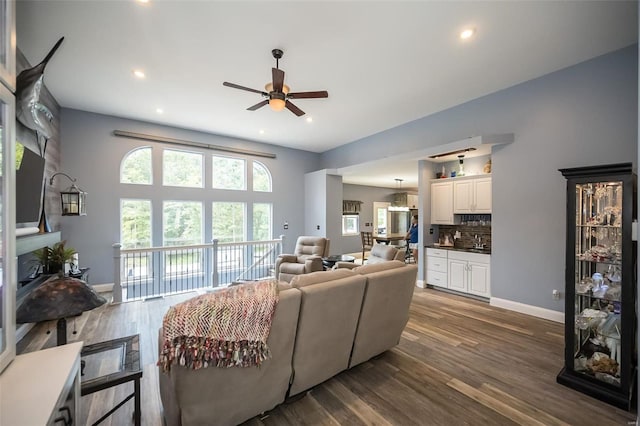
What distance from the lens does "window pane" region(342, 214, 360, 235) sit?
10070 mm

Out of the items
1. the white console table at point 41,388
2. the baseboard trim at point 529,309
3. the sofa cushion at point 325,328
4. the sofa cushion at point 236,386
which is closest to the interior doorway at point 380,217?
the baseboard trim at point 529,309

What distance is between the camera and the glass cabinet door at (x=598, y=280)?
2.17 m

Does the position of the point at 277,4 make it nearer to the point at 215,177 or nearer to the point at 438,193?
the point at 438,193

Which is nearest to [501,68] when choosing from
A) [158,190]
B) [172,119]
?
[172,119]

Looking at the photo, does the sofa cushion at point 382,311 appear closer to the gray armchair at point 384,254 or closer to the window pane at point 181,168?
the gray armchair at point 384,254

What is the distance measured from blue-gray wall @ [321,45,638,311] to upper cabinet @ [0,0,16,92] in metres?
5.09

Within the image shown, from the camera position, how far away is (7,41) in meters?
1.27

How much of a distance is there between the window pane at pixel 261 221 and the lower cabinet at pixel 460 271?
4.15 metres

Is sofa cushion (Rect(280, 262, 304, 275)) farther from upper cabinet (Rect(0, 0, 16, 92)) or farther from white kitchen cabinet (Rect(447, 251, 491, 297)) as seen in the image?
upper cabinet (Rect(0, 0, 16, 92))

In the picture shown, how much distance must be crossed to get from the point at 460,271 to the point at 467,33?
356 cm

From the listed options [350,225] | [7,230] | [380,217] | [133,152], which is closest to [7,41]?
[7,230]

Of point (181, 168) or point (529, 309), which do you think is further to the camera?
point (181, 168)

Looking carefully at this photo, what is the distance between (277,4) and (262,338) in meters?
2.78

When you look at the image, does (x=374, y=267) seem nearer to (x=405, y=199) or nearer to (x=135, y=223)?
(x=135, y=223)
